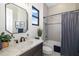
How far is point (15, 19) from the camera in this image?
164cm

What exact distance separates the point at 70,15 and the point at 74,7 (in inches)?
5.2

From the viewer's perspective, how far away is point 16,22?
1.64 meters

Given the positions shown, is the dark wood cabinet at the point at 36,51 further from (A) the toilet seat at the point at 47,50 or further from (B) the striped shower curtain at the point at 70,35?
A: (B) the striped shower curtain at the point at 70,35

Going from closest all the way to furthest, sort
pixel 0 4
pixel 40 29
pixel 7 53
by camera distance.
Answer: pixel 7 53, pixel 0 4, pixel 40 29

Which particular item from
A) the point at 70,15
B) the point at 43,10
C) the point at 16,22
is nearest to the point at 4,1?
the point at 16,22

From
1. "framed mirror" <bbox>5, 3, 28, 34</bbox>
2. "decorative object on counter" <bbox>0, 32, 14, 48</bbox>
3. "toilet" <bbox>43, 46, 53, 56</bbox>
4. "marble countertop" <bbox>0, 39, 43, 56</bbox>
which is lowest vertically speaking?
"toilet" <bbox>43, 46, 53, 56</bbox>

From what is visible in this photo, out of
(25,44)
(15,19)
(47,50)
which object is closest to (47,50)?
(47,50)

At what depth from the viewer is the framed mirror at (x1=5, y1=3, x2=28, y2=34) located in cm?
160

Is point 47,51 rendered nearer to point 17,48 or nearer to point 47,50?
point 47,50

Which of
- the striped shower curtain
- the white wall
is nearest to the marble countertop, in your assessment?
the white wall

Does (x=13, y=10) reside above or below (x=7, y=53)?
above

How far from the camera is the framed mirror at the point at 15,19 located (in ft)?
5.26

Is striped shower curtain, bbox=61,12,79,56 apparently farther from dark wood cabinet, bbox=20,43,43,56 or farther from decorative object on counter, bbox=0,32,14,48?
decorative object on counter, bbox=0,32,14,48

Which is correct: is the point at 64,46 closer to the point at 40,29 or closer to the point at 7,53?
the point at 40,29
